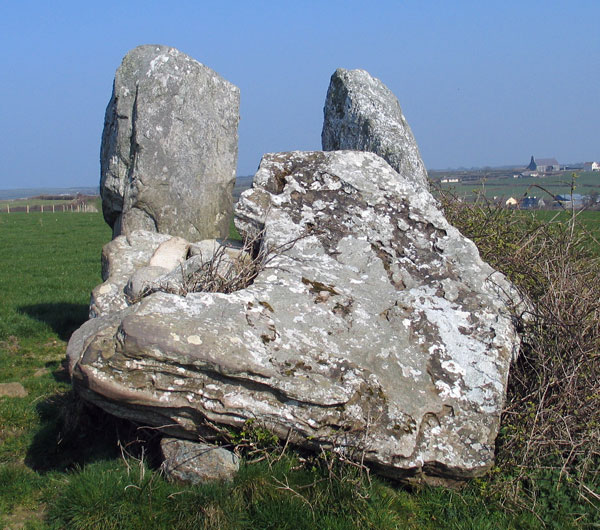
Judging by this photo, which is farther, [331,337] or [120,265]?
[120,265]

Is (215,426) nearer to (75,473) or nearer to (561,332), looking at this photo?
(75,473)

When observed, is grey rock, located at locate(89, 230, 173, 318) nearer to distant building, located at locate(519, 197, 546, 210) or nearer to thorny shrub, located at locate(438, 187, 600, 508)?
thorny shrub, located at locate(438, 187, 600, 508)

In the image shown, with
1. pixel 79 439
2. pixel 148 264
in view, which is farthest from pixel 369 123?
pixel 79 439

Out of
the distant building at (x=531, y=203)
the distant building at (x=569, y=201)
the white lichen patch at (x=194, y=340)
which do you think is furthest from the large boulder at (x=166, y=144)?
the white lichen patch at (x=194, y=340)

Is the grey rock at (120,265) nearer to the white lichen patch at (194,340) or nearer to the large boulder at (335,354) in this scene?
the large boulder at (335,354)

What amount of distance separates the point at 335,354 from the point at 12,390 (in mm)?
3700

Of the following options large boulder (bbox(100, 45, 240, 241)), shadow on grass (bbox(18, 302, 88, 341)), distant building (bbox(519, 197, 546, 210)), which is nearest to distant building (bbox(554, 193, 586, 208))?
distant building (bbox(519, 197, 546, 210))

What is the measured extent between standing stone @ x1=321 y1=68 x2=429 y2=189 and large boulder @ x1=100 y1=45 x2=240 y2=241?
151 cm

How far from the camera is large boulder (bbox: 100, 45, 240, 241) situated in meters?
8.55

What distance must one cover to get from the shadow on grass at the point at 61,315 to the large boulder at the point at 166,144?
1.37 metres

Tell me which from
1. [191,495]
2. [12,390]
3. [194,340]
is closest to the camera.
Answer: [194,340]

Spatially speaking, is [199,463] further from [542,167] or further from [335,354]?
[542,167]

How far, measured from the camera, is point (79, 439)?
4930 millimetres

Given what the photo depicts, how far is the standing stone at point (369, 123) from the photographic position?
8.49 metres
